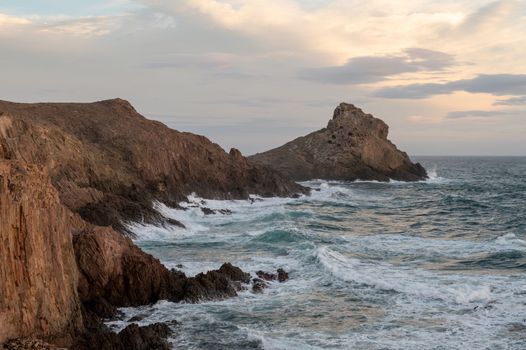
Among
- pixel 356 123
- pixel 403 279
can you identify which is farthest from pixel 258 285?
pixel 356 123

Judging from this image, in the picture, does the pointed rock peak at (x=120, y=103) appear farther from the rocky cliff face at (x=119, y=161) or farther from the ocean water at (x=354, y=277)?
the ocean water at (x=354, y=277)

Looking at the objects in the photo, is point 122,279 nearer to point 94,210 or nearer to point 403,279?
point 403,279

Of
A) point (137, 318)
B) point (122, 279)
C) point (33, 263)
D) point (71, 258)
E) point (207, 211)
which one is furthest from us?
point (207, 211)

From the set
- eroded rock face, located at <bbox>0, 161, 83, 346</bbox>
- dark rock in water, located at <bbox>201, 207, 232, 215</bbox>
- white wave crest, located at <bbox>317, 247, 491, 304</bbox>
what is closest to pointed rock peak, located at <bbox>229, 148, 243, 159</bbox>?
dark rock in water, located at <bbox>201, 207, 232, 215</bbox>

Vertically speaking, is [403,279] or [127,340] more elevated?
[127,340]

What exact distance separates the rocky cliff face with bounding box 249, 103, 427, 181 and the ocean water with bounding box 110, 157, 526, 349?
40659 mm

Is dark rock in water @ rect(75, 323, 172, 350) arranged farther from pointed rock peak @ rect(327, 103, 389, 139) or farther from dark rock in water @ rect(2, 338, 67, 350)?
pointed rock peak @ rect(327, 103, 389, 139)

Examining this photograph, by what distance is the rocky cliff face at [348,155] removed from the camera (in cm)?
9500

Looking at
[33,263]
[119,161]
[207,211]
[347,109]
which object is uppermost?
[347,109]

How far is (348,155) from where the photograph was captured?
9650 cm

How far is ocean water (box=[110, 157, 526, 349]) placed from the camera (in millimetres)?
18938

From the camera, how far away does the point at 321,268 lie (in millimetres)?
28469

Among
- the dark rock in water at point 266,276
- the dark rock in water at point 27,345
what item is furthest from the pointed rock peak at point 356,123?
the dark rock in water at point 27,345

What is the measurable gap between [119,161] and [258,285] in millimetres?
28344
